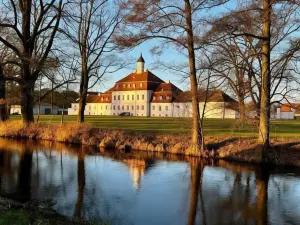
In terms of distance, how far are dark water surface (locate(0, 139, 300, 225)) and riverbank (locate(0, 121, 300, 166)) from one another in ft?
4.03

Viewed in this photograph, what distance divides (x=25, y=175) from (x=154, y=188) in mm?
5492

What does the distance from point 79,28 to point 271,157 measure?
2062 centimetres

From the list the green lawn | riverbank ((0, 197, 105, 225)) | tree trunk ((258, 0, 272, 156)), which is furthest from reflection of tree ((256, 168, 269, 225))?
riverbank ((0, 197, 105, 225))

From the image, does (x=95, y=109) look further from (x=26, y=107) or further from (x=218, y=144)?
(x=218, y=144)

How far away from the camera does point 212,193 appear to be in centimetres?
1232

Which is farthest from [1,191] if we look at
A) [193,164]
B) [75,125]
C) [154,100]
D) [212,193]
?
[154,100]

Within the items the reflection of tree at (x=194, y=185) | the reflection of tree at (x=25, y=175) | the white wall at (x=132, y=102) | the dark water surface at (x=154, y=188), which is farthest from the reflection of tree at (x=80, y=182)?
the white wall at (x=132, y=102)

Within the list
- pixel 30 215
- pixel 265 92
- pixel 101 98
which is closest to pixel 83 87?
pixel 265 92

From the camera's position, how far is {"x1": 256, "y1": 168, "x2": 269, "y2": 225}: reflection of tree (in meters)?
9.79

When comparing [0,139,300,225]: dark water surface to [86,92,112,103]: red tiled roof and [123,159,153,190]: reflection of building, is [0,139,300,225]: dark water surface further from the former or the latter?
[86,92,112,103]: red tiled roof

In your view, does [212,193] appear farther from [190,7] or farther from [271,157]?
[190,7]

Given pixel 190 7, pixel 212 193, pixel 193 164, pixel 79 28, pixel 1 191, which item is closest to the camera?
pixel 1 191

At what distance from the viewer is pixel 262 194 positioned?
1234 cm

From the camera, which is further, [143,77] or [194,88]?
[143,77]
